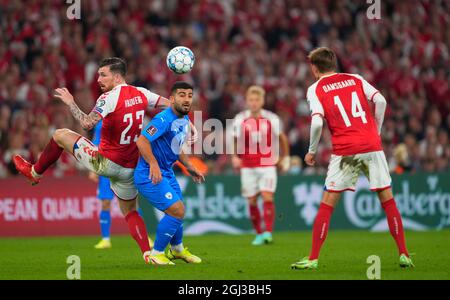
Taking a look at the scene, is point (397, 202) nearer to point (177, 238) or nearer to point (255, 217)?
point (255, 217)

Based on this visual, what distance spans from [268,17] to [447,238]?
10166 millimetres

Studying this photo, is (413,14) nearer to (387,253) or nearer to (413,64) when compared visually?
(413,64)

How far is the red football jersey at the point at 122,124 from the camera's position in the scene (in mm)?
10586

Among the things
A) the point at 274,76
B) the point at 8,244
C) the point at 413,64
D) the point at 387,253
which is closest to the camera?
the point at 387,253

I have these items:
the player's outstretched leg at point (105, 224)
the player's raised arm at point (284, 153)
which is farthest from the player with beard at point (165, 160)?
the player's raised arm at point (284, 153)

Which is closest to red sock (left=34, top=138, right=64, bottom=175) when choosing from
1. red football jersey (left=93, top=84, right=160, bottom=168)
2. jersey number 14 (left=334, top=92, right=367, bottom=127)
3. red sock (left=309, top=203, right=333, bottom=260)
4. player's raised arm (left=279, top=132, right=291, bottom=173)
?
red football jersey (left=93, top=84, right=160, bottom=168)

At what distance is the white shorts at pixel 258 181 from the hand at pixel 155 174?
17.9ft

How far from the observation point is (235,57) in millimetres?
22203

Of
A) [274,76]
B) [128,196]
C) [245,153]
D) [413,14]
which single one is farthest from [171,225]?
[413,14]

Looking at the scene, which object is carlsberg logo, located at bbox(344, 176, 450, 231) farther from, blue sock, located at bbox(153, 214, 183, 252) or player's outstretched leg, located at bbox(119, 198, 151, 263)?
blue sock, located at bbox(153, 214, 183, 252)

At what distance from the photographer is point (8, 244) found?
15.3m

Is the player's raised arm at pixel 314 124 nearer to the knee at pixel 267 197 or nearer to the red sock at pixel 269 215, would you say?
the red sock at pixel 269 215

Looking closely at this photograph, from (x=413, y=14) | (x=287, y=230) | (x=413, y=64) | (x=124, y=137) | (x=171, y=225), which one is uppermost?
(x=413, y=14)

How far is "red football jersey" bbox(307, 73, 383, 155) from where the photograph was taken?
10.0 m
